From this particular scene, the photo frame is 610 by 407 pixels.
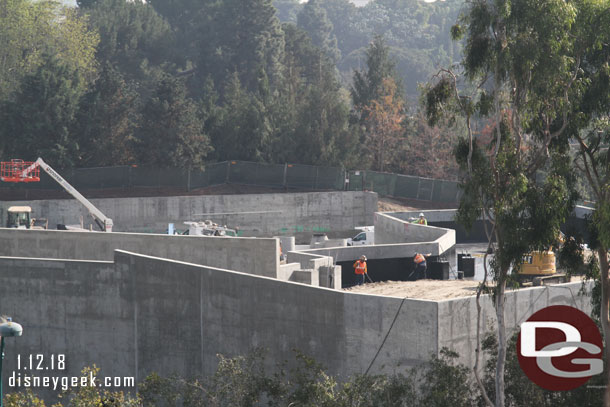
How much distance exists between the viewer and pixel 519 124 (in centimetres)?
2336

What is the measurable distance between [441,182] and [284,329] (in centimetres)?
4653

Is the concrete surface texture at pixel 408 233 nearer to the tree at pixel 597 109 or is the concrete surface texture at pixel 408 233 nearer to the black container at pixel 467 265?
the black container at pixel 467 265

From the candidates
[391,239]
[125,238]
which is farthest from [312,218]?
[125,238]

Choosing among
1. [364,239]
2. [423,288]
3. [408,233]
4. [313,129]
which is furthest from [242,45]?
[423,288]

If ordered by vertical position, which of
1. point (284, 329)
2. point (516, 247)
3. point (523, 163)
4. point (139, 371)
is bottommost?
point (139, 371)

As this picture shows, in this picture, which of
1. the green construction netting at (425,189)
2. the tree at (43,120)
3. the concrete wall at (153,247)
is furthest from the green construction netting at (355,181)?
the concrete wall at (153,247)

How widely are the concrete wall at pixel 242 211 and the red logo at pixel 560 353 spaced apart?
42.8 metres

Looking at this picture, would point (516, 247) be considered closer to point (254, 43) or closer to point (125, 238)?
point (125, 238)

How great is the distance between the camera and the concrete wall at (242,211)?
62.2 metres

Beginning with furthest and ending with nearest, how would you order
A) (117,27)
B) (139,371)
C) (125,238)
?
(117,27) → (125,238) → (139,371)

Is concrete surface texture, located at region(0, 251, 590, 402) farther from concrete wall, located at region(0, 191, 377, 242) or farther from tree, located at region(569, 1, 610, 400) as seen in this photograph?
concrete wall, located at region(0, 191, 377, 242)

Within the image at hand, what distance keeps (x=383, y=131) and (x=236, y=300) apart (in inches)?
2102

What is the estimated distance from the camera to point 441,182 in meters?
72.3

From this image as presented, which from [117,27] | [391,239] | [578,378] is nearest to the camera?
[578,378]
